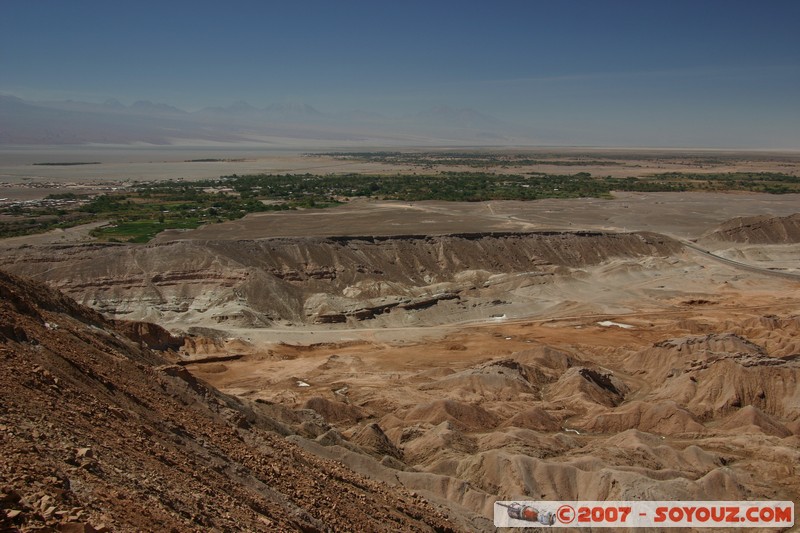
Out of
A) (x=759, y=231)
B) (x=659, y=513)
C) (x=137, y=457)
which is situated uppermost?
(x=137, y=457)

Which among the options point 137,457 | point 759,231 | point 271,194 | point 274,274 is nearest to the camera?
point 137,457

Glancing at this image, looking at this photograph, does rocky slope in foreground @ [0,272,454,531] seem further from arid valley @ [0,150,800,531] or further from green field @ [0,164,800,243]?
green field @ [0,164,800,243]

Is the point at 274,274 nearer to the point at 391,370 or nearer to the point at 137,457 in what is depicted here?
the point at 391,370

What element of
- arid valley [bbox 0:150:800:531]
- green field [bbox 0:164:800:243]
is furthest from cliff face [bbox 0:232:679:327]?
green field [bbox 0:164:800:243]

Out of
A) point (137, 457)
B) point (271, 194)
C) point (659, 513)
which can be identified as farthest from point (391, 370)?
point (271, 194)

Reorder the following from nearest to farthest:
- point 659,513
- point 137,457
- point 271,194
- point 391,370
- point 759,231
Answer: point 137,457 < point 659,513 < point 391,370 < point 759,231 < point 271,194

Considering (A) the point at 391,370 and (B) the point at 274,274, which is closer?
(A) the point at 391,370

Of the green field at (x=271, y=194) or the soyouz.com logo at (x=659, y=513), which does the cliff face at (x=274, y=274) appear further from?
the soyouz.com logo at (x=659, y=513)
